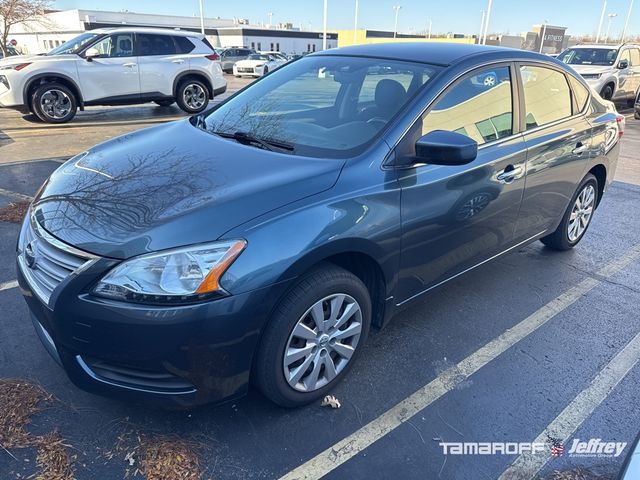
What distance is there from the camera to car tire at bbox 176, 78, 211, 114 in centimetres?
1127

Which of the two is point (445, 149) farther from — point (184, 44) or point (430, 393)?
point (184, 44)

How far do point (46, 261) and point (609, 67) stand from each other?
15.8 m

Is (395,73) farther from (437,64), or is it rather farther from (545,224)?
(545,224)

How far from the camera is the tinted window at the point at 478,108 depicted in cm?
282

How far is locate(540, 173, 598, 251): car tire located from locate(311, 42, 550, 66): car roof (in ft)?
4.53

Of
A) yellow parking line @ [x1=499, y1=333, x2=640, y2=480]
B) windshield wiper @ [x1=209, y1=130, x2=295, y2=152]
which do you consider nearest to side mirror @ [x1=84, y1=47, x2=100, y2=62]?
windshield wiper @ [x1=209, y1=130, x2=295, y2=152]

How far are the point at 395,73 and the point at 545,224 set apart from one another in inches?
75.8

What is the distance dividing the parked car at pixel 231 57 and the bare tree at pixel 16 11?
34.5 ft

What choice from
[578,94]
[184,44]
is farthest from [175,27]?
[578,94]

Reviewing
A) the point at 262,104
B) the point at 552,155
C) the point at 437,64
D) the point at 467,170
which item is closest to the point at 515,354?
the point at 467,170

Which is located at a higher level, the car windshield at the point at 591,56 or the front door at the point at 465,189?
the car windshield at the point at 591,56

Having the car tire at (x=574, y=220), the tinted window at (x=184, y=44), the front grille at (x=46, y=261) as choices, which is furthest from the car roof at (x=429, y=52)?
the tinted window at (x=184, y=44)

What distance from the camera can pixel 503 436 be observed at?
2.41 metres

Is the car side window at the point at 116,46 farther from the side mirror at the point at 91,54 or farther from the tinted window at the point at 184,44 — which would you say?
the tinted window at the point at 184,44
